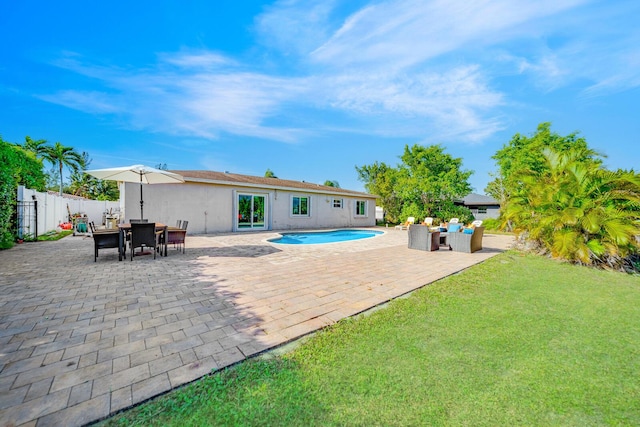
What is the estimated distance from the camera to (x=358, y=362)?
7.72 feet

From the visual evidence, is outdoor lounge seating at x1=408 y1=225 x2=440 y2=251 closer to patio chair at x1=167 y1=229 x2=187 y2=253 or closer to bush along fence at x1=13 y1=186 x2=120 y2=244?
patio chair at x1=167 y1=229 x2=187 y2=253

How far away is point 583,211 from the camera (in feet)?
24.4

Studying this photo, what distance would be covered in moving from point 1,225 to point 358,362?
11992 millimetres

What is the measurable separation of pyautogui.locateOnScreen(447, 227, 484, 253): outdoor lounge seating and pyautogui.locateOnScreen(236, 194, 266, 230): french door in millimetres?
10713

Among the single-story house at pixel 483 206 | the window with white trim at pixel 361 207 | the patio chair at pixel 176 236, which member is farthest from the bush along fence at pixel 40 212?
the single-story house at pixel 483 206

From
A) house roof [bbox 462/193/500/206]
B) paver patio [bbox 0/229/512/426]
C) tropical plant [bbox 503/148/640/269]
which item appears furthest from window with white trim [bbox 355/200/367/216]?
house roof [bbox 462/193/500/206]

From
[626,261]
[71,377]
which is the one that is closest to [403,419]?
[71,377]

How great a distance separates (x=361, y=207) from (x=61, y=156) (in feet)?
121

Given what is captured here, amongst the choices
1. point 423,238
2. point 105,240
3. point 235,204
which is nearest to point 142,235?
point 105,240

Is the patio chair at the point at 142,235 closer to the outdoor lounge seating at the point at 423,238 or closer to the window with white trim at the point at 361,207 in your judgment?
the outdoor lounge seating at the point at 423,238

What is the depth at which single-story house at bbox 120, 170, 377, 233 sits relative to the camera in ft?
40.2

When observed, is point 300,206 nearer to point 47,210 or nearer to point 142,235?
point 142,235

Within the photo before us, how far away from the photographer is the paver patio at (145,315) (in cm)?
195

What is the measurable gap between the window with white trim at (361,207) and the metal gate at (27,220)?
18969 millimetres
